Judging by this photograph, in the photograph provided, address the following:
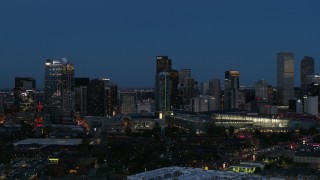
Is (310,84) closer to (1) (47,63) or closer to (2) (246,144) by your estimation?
(1) (47,63)

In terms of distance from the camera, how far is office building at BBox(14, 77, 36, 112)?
49912 mm

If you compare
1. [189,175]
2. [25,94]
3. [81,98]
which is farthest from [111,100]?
[189,175]

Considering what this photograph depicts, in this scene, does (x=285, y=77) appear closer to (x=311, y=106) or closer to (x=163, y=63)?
(x=163, y=63)

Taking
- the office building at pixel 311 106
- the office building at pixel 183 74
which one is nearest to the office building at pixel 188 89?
the office building at pixel 183 74

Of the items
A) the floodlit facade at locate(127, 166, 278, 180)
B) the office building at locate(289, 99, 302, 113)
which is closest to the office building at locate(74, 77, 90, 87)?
the office building at locate(289, 99, 302, 113)

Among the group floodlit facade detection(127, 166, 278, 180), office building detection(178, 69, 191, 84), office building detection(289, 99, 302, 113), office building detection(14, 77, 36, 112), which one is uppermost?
office building detection(178, 69, 191, 84)

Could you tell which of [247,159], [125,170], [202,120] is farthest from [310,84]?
[125,170]

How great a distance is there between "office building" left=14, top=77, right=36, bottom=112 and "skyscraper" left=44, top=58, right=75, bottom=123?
1.35m

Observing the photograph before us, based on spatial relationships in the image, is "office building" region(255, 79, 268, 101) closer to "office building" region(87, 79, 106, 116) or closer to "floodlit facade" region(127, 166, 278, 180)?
"office building" region(87, 79, 106, 116)

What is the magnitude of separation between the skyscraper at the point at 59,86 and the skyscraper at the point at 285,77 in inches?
931

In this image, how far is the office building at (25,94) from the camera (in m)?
49.9

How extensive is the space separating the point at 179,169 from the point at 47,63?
4035 centimetres

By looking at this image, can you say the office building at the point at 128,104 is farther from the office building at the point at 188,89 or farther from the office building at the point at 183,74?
the office building at the point at 183,74

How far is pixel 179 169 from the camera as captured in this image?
14.7 m
